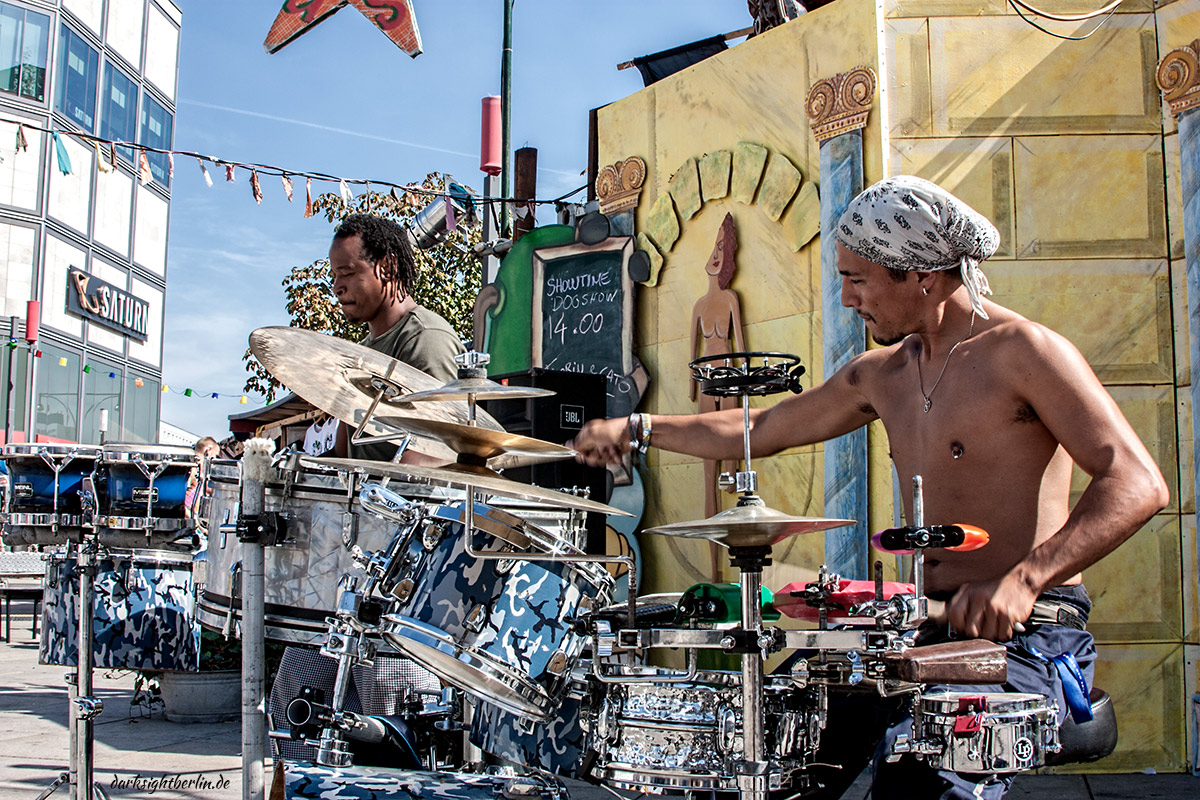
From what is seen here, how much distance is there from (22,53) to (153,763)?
19.5 m

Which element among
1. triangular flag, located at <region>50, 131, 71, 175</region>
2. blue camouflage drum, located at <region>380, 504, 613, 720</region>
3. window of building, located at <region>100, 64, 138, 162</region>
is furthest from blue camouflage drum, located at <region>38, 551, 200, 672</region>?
window of building, located at <region>100, 64, 138, 162</region>

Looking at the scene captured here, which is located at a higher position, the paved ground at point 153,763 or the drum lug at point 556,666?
the drum lug at point 556,666

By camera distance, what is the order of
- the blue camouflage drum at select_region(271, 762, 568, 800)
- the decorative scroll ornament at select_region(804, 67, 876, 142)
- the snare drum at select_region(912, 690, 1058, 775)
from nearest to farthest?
1. the snare drum at select_region(912, 690, 1058, 775)
2. the blue camouflage drum at select_region(271, 762, 568, 800)
3. the decorative scroll ornament at select_region(804, 67, 876, 142)

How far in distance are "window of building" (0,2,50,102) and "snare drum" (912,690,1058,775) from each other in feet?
73.8

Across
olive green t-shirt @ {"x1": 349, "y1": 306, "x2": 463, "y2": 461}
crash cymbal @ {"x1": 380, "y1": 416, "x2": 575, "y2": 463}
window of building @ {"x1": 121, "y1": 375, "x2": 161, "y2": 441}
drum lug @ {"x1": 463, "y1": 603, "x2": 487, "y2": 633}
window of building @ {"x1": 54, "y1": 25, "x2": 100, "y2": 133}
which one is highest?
window of building @ {"x1": 54, "y1": 25, "x2": 100, "y2": 133}

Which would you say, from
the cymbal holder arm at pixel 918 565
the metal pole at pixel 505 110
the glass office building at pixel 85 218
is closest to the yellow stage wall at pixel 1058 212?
the cymbal holder arm at pixel 918 565

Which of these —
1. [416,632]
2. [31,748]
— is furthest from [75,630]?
[416,632]

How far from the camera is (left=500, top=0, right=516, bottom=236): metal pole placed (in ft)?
31.5

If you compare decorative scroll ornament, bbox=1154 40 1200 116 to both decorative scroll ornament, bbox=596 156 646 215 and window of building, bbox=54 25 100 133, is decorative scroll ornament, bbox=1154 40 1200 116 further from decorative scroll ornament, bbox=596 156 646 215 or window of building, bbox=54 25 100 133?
window of building, bbox=54 25 100 133

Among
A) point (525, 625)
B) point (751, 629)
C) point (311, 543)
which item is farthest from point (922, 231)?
point (311, 543)

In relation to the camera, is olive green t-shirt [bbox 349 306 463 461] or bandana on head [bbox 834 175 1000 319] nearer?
bandana on head [bbox 834 175 1000 319]

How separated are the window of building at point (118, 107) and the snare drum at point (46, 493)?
19.8 m

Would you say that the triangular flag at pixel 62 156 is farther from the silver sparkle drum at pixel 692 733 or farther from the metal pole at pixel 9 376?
the metal pole at pixel 9 376

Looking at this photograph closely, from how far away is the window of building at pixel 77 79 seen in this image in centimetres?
2055
